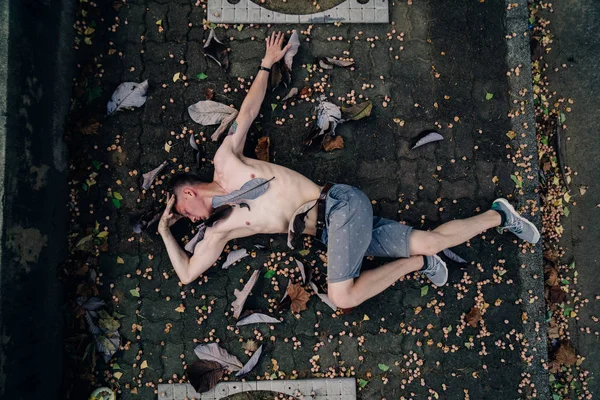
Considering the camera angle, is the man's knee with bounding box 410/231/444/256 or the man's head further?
the man's knee with bounding box 410/231/444/256

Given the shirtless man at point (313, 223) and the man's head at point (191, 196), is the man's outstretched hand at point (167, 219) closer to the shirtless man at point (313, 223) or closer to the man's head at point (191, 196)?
the shirtless man at point (313, 223)

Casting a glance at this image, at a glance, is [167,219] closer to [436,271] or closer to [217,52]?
[217,52]

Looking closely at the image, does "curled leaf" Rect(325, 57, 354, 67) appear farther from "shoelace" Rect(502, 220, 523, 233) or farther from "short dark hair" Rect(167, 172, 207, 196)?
"shoelace" Rect(502, 220, 523, 233)

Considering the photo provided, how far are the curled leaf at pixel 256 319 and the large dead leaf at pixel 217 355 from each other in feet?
1.01

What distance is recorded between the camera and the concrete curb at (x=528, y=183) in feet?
15.0

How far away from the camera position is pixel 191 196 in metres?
4.05

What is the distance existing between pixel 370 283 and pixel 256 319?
47.3 inches

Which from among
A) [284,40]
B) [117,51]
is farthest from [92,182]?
[284,40]

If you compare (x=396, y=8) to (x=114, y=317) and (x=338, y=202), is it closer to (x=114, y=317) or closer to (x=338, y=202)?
(x=338, y=202)

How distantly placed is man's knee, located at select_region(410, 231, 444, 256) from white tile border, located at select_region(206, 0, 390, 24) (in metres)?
Answer: 2.25

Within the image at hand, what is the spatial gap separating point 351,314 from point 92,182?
293cm

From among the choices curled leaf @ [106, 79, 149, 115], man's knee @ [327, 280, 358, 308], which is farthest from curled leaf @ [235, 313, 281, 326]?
curled leaf @ [106, 79, 149, 115]

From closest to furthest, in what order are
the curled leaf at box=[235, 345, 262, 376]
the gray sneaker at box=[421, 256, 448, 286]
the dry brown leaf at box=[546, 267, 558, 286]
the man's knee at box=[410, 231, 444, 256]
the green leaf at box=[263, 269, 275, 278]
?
1. the man's knee at box=[410, 231, 444, 256]
2. the gray sneaker at box=[421, 256, 448, 286]
3. the curled leaf at box=[235, 345, 262, 376]
4. the green leaf at box=[263, 269, 275, 278]
5. the dry brown leaf at box=[546, 267, 558, 286]

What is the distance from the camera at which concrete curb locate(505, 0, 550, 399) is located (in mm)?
4562
